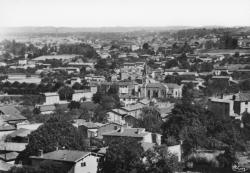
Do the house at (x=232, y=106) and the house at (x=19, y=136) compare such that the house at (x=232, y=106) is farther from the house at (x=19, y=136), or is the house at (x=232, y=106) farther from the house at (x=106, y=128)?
the house at (x=19, y=136)

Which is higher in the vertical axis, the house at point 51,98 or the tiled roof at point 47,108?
the tiled roof at point 47,108

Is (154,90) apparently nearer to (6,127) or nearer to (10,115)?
(10,115)

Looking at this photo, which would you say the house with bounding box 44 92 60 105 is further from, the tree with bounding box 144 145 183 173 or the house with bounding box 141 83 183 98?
the tree with bounding box 144 145 183 173

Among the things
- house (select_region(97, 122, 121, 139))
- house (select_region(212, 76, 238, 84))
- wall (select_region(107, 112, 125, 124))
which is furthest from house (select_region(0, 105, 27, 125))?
house (select_region(212, 76, 238, 84))

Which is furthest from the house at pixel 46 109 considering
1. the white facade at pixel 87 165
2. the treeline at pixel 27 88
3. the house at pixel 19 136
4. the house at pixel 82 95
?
the white facade at pixel 87 165

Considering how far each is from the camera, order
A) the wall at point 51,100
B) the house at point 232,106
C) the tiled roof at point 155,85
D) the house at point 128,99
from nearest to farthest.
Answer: the house at point 232,106, the house at point 128,99, the wall at point 51,100, the tiled roof at point 155,85

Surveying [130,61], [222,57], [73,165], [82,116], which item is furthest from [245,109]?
[130,61]
